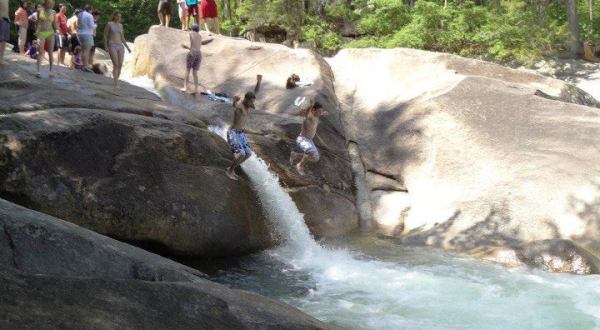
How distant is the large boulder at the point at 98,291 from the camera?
3.45 m

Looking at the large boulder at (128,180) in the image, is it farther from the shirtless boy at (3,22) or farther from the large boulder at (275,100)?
the shirtless boy at (3,22)

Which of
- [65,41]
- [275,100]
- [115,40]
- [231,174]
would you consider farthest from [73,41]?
[231,174]

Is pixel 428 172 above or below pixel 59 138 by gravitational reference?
below

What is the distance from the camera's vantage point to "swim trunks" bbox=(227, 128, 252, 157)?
10414 mm

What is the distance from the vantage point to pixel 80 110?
9531 mm

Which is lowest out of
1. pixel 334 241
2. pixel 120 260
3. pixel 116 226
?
pixel 334 241

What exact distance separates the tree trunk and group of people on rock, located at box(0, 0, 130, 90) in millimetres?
20615

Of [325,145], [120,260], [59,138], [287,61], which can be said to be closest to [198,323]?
[120,260]

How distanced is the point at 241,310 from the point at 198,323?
1.79ft

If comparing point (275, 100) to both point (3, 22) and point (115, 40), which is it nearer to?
point (115, 40)

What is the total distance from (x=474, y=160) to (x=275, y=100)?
446cm

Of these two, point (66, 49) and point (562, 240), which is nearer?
point (562, 240)

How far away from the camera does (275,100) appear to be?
1449cm

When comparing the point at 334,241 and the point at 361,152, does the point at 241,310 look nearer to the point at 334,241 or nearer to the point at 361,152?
the point at 334,241
